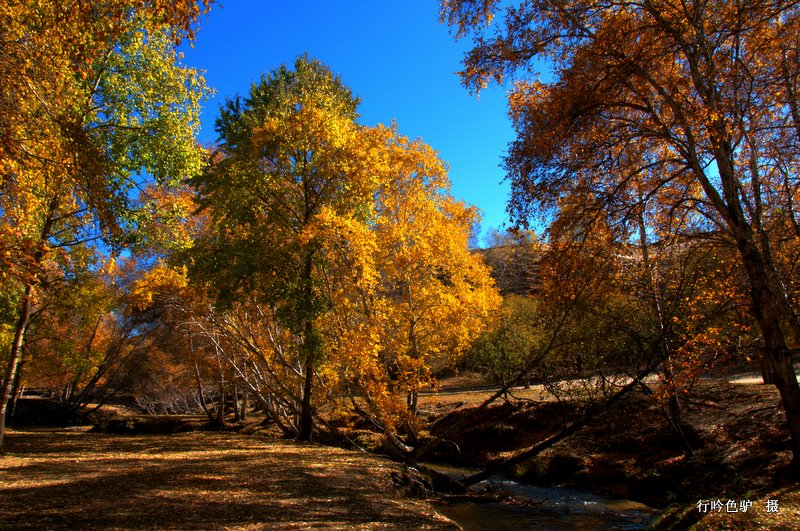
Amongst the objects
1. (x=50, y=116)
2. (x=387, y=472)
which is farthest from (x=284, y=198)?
(x=50, y=116)

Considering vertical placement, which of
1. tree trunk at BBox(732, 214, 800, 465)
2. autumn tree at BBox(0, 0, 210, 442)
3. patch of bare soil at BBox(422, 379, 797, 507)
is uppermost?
autumn tree at BBox(0, 0, 210, 442)

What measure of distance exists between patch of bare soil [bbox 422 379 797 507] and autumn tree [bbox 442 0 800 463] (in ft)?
11.7

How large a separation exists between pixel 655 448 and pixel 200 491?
39.4 feet

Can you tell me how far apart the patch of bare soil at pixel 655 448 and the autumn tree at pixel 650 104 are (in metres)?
3.56

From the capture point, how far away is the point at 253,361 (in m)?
17.8

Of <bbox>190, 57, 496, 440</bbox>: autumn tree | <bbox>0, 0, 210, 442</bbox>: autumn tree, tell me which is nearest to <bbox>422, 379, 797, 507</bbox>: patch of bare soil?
<bbox>190, 57, 496, 440</bbox>: autumn tree

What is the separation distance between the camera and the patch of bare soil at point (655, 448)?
10258 mm

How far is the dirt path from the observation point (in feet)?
20.5

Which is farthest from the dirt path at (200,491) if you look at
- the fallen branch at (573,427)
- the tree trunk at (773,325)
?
the tree trunk at (773,325)

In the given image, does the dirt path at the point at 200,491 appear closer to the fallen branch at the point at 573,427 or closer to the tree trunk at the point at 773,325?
the fallen branch at the point at 573,427

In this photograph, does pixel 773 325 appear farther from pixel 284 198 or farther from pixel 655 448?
pixel 284 198

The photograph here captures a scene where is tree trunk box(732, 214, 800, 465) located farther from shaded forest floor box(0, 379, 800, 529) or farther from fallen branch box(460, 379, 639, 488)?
fallen branch box(460, 379, 639, 488)

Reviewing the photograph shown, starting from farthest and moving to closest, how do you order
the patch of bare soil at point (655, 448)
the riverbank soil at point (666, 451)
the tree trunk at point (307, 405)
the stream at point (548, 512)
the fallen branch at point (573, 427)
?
the tree trunk at point (307, 405) → the fallen branch at point (573, 427) → the patch of bare soil at point (655, 448) → the stream at point (548, 512) → the riverbank soil at point (666, 451)

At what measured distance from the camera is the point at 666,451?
12828 mm
